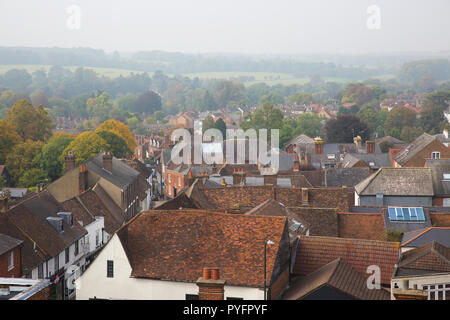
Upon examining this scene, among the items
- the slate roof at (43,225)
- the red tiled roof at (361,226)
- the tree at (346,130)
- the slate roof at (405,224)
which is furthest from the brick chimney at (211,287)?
the tree at (346,130)

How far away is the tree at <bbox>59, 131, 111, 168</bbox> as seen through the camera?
63.2 meters

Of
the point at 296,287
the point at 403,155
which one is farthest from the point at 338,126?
the point at 296,287

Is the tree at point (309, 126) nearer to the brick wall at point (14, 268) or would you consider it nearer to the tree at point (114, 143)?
the tree at point (114, 143)

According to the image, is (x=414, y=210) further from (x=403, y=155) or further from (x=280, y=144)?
(x=280, y=144)

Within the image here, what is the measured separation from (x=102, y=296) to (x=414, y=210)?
1881 cm

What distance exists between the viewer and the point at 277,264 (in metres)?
19.9

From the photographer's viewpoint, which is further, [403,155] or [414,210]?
[403,155]

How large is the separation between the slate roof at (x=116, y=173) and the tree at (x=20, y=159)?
797 inches

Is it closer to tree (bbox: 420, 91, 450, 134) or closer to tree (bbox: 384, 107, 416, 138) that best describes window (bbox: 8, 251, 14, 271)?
tree (bbox: 420, 91, 450, 134)

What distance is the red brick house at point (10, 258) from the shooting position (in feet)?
73.3

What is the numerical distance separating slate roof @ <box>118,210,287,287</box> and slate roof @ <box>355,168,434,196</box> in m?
19.4

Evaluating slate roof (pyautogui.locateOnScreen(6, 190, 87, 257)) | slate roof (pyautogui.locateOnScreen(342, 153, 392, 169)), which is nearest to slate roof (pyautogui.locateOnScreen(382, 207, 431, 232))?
slate roof (pyautogui.locateOnScreen(6, 190, 87, 257))

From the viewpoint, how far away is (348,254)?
22.0 m

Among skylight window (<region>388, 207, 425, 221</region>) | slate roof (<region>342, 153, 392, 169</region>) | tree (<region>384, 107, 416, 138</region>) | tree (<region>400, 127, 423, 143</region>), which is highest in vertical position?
skylight window (<region>388, 207, 425, 221</region>)
